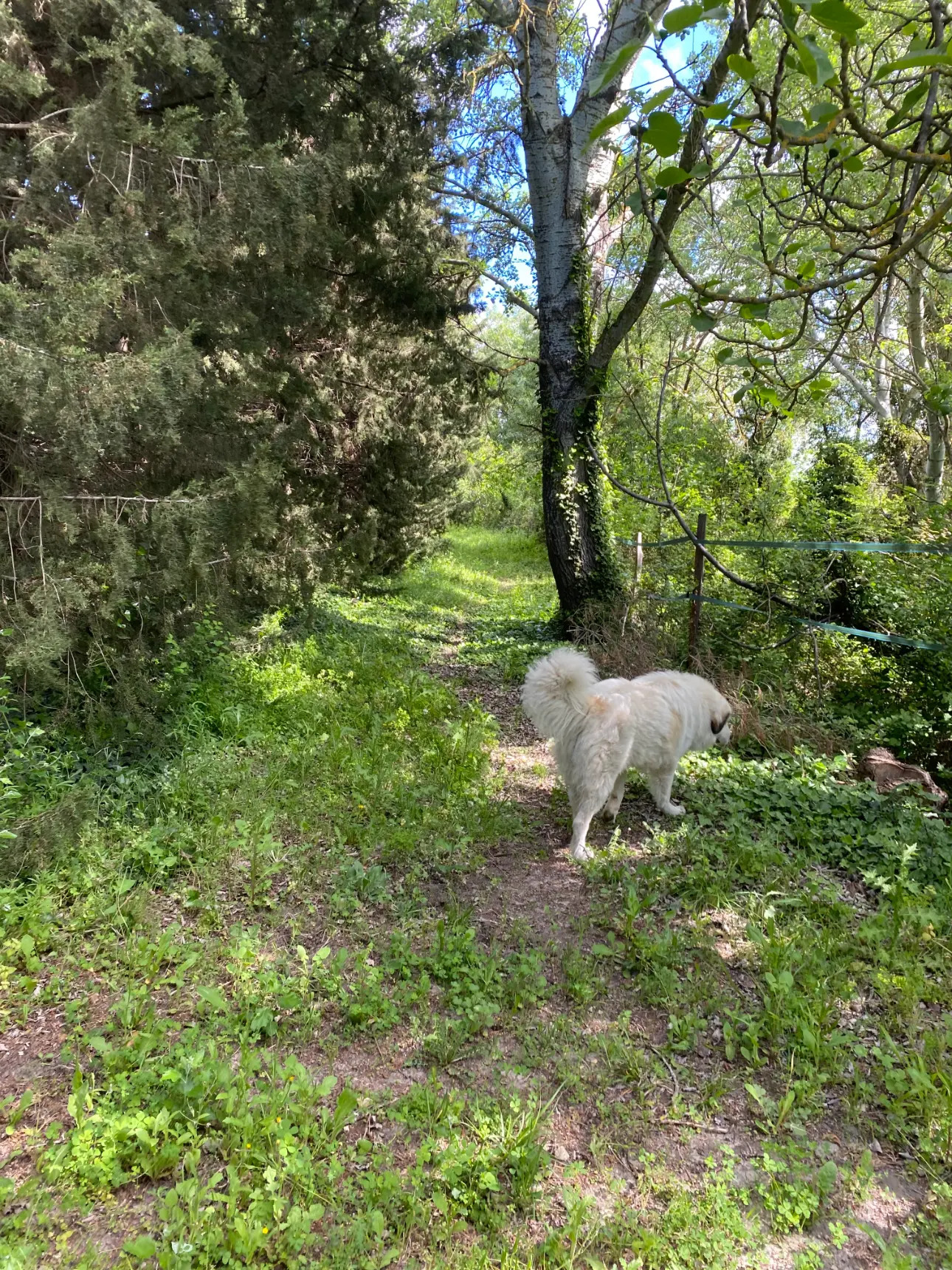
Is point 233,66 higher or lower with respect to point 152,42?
higher

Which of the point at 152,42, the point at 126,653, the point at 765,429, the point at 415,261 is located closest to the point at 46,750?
the point at 126,653

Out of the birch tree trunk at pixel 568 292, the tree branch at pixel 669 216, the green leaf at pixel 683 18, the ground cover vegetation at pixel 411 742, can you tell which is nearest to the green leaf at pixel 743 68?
the ground cover vegetation at pixel 411 742

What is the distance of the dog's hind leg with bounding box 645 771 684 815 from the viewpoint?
15.6ft

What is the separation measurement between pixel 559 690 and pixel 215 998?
99.1 inches

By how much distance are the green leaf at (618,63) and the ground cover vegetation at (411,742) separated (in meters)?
0.01

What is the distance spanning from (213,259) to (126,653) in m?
2.86

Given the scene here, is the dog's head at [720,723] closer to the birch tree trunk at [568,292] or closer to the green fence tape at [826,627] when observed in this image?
the green fence tape at [826,627]

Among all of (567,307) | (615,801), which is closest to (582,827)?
(615,801)

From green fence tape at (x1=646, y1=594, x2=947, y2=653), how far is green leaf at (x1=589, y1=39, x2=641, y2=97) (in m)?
4.82

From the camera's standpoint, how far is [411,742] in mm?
5695

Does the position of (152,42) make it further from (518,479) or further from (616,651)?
(518,479)

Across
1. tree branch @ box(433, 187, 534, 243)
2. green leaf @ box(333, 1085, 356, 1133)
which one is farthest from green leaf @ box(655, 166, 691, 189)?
tree branch @ box(433, 187, 534, 243)

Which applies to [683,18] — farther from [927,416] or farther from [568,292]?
[927,416]

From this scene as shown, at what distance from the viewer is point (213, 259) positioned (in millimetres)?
4660
